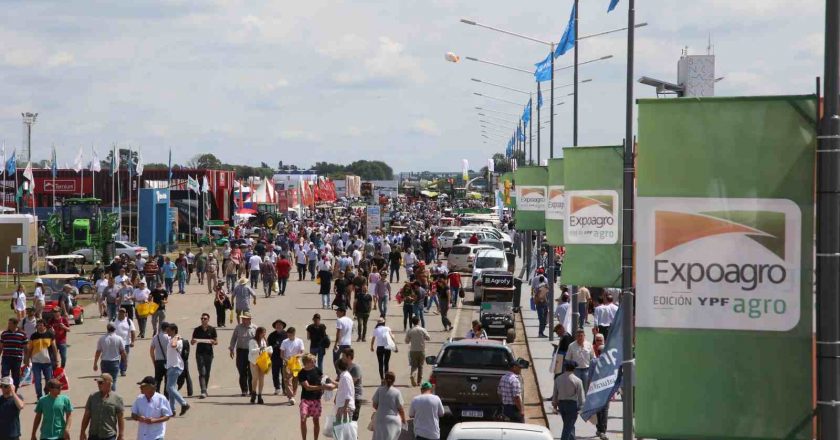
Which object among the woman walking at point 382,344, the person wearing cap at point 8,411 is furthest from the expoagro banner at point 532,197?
the person wearing cap at point 8,411

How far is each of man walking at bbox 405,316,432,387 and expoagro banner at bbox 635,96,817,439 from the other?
14270 mm

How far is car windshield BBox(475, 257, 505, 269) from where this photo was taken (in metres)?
46.2

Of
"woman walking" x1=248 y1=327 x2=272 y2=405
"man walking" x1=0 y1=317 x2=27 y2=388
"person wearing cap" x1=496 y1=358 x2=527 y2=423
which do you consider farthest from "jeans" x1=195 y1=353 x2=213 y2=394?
"person wearing cap" x1=496 y1=358 x2=527 y2=423

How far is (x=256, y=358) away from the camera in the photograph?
21156mm

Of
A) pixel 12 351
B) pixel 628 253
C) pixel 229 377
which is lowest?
pixel 229 377

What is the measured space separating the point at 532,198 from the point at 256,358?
11787mm

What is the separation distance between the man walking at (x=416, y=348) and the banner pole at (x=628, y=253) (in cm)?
805

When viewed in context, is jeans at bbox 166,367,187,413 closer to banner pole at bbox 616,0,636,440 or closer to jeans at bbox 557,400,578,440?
jeans at bbox 557,400,578,440

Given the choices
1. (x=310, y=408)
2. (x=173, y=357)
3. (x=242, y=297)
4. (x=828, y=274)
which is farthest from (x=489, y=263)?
(x=828, y=274)

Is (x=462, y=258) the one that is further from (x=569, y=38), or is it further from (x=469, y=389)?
(x=469, y=389)

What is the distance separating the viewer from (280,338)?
2150 cm

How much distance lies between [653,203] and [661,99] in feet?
2.38

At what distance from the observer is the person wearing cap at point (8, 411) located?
1488 cm

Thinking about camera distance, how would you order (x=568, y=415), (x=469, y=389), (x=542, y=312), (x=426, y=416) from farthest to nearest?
(x=542, y=312), (x=469, y=389), (x=568, y=415), (x=426, y=416)
